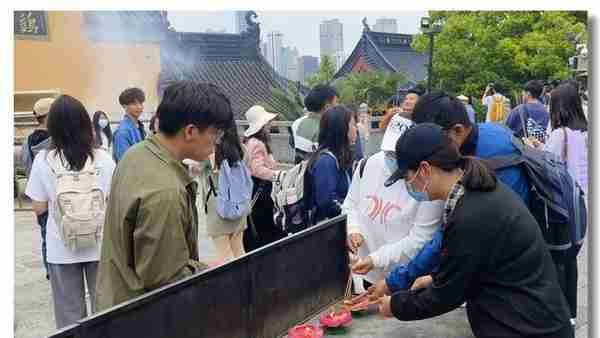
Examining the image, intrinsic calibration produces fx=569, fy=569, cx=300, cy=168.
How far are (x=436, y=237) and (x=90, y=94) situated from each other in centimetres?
1567

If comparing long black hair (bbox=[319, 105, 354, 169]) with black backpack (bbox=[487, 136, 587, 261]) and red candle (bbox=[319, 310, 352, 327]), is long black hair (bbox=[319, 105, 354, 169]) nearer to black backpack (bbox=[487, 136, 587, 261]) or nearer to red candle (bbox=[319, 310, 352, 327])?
red candle (bbox=[319, 310, 352, 327])

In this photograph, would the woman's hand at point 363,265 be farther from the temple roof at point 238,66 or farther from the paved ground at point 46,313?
the temple roof at point 238,66

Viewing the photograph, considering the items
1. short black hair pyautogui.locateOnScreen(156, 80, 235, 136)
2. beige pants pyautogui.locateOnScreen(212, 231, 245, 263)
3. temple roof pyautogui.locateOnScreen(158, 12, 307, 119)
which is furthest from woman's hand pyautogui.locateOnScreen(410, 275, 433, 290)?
temple roof pyautogui.locateOnScreen(158, 12, 307, 119)

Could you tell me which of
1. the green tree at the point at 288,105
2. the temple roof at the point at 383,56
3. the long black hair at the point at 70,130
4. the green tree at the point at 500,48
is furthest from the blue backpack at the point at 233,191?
the temple roof at the point at 383,56

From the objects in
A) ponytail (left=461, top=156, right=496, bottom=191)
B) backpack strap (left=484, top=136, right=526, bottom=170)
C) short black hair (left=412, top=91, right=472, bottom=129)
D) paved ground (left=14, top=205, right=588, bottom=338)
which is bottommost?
paved ground (left=14, top=205, right=588, bottom=338)

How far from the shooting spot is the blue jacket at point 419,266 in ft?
7.41

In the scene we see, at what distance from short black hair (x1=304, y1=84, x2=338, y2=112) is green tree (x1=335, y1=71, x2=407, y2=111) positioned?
13.1 metres

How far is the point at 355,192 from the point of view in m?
2.75

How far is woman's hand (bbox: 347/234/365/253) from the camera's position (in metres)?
2.57

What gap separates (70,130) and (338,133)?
1456mm

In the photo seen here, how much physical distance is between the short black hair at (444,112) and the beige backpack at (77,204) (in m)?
1.62

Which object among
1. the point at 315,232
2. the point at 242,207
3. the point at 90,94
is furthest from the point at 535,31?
the point at 315,232

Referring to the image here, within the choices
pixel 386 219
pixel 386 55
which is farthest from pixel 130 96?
pixel 386 55

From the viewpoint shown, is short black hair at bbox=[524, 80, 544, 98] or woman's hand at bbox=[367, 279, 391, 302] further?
short black hair at bbox=[524, 80, 544, 98]
